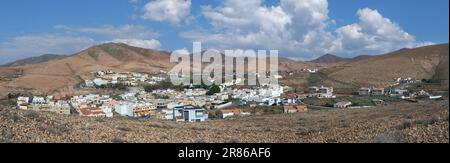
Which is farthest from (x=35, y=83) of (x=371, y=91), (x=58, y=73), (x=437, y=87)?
(x=437, y=87)

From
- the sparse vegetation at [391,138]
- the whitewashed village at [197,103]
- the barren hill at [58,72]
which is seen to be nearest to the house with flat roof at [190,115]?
the whitewashed village at [197,103]

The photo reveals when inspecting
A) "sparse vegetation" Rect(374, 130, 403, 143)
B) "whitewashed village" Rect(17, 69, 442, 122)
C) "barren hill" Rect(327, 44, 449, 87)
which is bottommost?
"whitewashed village" Rect(17, 69, 442, 122)

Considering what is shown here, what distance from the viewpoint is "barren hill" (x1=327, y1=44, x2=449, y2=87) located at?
3633 inches

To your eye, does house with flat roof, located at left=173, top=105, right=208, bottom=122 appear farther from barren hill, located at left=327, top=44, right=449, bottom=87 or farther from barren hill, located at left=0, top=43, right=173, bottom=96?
barren hill, located at left=327, top=44, right=449, bottom=87

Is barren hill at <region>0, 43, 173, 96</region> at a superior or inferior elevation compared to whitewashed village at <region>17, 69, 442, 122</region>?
superior

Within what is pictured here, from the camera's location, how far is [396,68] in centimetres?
10050

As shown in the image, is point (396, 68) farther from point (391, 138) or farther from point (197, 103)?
point (391, 138)

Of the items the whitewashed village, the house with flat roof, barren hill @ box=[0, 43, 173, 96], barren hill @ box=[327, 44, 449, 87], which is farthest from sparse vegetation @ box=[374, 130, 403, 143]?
barren hill @ box=[0, 43, 173, 96]

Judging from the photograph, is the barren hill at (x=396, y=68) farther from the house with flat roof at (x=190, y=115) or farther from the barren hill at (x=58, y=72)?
the barren hill at (x=58, y=72)

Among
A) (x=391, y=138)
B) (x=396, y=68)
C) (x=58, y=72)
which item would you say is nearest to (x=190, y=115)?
(x=391, y=138)
